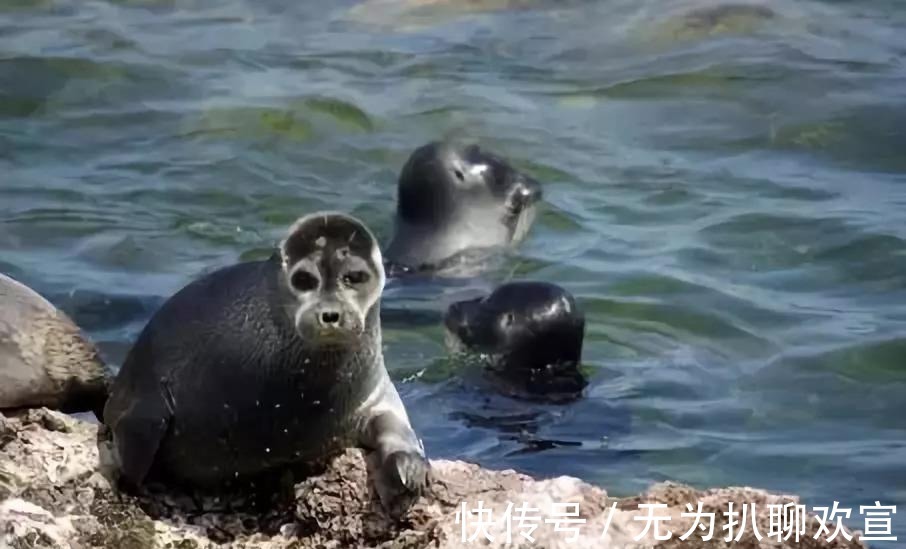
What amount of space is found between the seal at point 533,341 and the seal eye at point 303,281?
3.19m

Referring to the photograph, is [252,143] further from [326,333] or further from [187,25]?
[326,333]

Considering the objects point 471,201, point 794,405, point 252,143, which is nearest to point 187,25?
point 252,143

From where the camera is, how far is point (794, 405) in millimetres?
7523

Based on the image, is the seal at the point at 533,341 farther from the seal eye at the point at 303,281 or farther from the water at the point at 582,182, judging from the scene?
the seal eye at the point at 303,281

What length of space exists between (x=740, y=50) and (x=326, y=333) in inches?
357

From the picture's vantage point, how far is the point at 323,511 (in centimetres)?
450

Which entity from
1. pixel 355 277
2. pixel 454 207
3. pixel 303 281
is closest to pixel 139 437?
pixel 303 281

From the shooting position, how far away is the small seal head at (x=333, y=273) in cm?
425

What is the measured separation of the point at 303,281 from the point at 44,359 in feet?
4.01

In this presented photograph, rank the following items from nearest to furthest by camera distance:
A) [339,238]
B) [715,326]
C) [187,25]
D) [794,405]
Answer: [339,238] < [794,405] < [715,326] < [187,25]

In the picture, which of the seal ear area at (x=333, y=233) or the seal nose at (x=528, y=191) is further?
the seal nose at (x=528, y=191)

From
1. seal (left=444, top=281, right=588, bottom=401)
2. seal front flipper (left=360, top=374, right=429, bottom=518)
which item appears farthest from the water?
seal front flipper (left=360, top=374, right=429, bottom=518)

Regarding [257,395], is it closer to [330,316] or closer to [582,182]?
[330,316]

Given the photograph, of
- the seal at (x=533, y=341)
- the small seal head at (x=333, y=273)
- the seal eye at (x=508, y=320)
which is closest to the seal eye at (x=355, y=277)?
the small seal head at (x=333, y=273)
